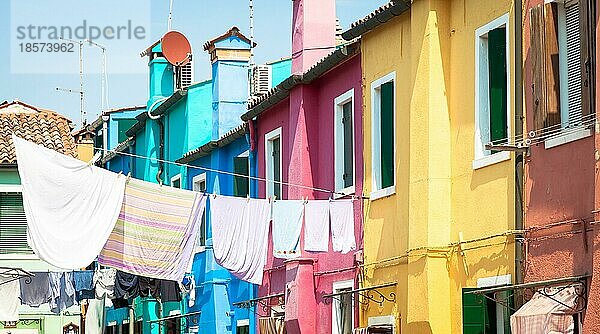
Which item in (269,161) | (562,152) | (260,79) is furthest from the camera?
(260,79)

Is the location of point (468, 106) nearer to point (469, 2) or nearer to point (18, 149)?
point (469, 2)

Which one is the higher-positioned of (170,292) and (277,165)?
(277,165)

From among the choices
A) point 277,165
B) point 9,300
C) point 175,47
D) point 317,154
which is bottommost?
point 9,300

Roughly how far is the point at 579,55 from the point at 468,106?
8.78 feet

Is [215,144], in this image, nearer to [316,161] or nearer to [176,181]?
[176,181]

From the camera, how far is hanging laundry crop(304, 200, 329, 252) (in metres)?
20.3

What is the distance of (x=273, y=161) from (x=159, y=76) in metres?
10.8

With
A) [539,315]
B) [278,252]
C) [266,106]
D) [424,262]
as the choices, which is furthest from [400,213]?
[266,106]

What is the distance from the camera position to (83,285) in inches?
1268

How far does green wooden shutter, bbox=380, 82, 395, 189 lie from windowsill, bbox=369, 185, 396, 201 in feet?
0.40

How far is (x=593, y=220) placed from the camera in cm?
1346

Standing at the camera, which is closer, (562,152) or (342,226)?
(562,152)

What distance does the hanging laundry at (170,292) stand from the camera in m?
29.4

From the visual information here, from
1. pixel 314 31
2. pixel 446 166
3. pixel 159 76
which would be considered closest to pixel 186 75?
pixel 159 76
